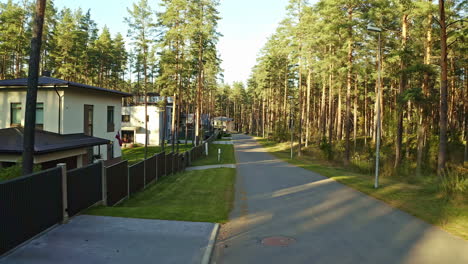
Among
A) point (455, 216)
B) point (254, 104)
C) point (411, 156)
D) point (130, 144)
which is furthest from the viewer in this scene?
point (254, 104)

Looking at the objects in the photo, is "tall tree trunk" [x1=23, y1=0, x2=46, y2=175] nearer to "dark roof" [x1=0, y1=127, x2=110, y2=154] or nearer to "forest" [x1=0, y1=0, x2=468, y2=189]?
"dark roof" [x1=0, y1=127, x2=110, y2=154]

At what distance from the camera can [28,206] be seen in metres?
8.03

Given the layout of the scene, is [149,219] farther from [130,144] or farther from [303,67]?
[130,144]

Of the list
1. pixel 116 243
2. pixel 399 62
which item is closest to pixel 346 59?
pixel 399 62

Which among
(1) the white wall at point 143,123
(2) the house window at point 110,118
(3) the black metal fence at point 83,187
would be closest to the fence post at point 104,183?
(3) the black metal fence at point 83,187

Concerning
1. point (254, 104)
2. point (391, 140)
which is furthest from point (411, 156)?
point (254, 104)

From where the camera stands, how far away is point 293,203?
13766mm

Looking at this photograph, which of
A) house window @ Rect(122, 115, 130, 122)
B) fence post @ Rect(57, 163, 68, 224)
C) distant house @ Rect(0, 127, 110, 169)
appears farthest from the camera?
house window @ Rect(122, 115, 130, 122)

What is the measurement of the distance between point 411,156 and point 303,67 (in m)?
15.2

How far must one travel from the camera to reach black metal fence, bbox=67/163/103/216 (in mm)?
10117

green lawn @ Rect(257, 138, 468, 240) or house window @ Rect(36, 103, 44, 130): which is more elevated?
house window @ Rect(36, 103, 44, 130)

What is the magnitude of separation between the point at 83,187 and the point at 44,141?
26.4 feet

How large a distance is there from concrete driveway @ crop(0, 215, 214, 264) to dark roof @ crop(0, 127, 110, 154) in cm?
704

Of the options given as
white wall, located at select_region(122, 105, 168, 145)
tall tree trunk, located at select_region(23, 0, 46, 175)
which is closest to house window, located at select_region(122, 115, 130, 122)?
white wall, located at select_region(122, 105, 168, 145)
